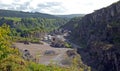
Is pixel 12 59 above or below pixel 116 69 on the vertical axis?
above

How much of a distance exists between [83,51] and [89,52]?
33.9 feet

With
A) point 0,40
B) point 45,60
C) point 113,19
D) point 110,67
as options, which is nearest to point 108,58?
point 110,67

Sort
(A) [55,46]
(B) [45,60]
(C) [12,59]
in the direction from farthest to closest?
1. (A) [55,46]
2. (B) [45,60]
3. (C) [12,59]

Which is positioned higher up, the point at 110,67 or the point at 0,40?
the point at 0,40

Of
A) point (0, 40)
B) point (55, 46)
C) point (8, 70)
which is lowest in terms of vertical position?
point (55, 46)

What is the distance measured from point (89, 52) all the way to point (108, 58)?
29.0 metres

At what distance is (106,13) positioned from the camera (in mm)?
191125

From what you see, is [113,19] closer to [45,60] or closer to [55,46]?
[55,46]

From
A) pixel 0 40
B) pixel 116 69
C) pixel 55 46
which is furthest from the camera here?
pixel 55 46

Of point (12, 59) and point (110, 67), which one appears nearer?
point (12, 59)

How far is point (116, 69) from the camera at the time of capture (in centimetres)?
11431

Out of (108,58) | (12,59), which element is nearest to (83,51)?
(108,58)

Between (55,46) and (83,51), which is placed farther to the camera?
(55,46)

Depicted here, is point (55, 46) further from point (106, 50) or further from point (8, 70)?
point (8, 70)
